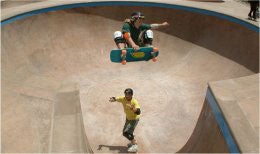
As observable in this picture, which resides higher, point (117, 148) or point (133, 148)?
point (133, 148)

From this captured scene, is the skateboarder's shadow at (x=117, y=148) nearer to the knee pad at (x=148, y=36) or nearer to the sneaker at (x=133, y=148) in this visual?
the sneaker at (x=133, y=148)

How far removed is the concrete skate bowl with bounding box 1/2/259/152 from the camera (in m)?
7.60

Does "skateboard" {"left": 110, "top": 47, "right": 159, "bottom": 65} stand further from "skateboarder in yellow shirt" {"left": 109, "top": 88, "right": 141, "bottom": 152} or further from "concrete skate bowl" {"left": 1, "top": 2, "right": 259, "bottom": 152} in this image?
"skateboarder in yellow shirt" {"left": 109, "top": 88, "right": 141, "bottom": 152}

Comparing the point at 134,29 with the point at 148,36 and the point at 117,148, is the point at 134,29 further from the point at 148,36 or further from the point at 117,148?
the point at 117,148

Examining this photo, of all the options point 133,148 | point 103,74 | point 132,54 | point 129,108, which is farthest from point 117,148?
point 103,74

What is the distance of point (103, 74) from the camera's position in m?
12.6

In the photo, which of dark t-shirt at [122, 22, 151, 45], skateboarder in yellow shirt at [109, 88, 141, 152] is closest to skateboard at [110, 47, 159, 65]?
dark t-shirt at [122, 22, 151, 45]

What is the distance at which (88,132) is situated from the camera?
866cm

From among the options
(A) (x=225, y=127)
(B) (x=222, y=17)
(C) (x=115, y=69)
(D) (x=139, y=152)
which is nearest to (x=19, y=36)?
(C) (x=115, y=69)

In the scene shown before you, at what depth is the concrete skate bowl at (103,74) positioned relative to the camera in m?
7.60

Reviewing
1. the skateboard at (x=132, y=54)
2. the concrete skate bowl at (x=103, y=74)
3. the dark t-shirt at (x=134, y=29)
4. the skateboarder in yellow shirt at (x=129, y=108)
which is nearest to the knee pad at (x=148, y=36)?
the dark t-shirt at (x=134, y=29)

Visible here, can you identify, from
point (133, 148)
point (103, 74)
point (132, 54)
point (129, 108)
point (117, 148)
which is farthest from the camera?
point (103, 74)

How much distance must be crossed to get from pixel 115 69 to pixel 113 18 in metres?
3.17

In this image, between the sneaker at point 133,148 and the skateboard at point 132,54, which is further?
the skateboard at point 132,54
